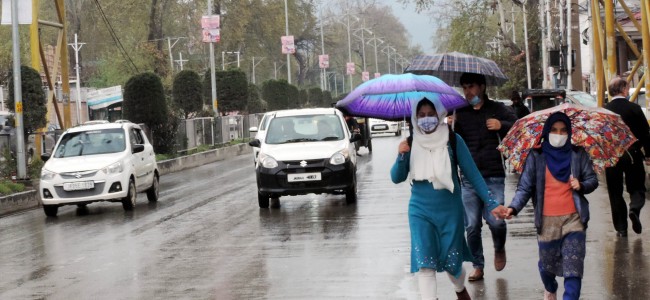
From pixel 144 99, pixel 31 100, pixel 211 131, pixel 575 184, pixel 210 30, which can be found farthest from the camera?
pixel 210 30

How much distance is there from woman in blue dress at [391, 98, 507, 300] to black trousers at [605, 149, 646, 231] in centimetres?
495

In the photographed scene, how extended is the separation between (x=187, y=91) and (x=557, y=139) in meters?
39.8

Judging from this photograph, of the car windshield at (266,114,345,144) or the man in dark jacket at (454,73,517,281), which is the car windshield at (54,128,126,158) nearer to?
the car windshield at (266,114,345,144)

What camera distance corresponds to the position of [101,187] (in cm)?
2095

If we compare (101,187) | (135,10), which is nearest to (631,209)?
(101,187)

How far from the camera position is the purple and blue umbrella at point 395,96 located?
9.72 m

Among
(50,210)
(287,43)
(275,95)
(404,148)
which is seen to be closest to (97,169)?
(50,210)

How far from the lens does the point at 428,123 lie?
856cm

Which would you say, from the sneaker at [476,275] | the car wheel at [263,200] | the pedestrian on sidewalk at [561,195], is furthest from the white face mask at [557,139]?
the car wheel at [263,200]

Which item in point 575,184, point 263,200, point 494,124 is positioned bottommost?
point 263,200

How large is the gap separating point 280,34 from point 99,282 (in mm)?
84192

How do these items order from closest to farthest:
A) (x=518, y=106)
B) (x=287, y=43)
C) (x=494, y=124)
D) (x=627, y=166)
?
(x=494, y=124) → (x=627, y=166) → (x=518, y=106) → (x=287, y=43)

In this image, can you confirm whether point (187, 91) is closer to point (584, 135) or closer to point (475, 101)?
point (475, 101)

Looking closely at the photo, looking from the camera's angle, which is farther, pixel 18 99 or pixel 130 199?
pixel 18 99
